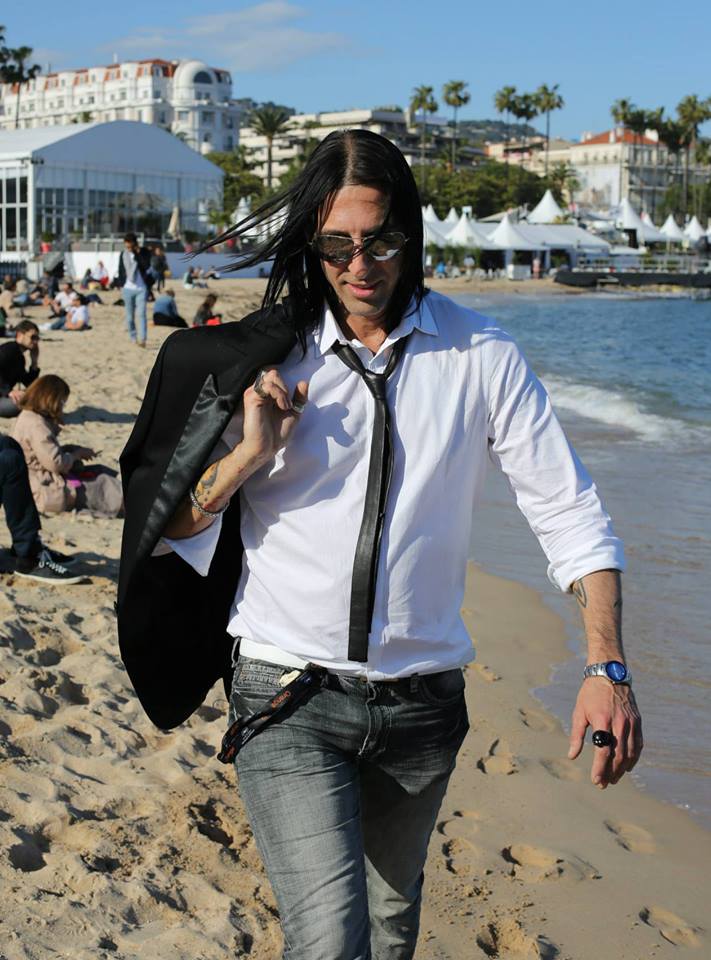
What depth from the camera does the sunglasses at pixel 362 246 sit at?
2.46 meters

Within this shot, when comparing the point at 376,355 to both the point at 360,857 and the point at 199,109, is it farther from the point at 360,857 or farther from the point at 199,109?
the point at 199,109

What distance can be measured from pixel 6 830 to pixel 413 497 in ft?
7.45

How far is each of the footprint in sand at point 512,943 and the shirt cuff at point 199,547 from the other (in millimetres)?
1889

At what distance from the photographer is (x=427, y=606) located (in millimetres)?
2457

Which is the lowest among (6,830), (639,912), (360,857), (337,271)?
(639,912)

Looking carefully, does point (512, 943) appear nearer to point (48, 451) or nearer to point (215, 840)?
point (215, 840)

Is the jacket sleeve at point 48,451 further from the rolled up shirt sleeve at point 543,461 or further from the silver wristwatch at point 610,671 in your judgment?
the silver wristwatch at point 610,671

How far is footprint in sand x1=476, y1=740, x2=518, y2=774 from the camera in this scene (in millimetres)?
5291

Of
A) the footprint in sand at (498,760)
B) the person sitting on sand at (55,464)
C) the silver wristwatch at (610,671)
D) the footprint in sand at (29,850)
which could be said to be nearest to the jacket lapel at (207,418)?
the silver wristwatch at (610,671)

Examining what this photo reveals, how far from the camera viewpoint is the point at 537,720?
598 cm

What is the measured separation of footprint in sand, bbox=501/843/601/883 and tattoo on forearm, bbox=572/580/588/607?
2151 mm

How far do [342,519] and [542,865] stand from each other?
2499mm

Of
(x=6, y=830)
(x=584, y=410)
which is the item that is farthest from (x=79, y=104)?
(x=6, y=830)

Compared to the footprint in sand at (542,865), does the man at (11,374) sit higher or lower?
higher
